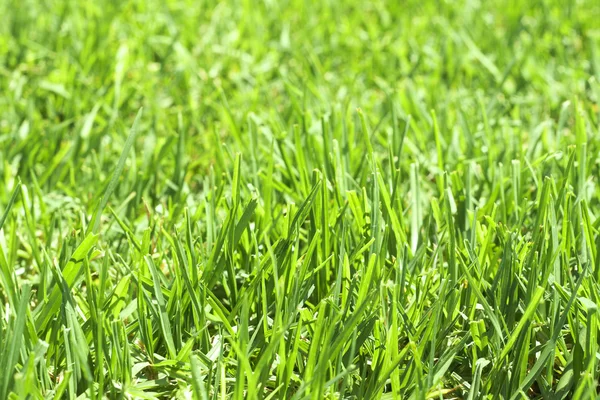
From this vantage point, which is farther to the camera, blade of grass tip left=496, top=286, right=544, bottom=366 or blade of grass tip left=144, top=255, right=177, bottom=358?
blade of grass tip left=144, top=255, right=177, bottom=358

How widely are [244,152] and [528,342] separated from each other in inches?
44.1

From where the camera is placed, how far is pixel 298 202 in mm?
2080

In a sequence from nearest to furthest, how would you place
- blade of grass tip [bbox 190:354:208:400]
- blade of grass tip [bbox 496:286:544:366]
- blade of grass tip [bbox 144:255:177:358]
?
blade of grass tip [bbox 190:354:208:400] → blade of grass tip [bbox 496:286:544:366] → blade of grass tip [bbox 144:255:177:358]

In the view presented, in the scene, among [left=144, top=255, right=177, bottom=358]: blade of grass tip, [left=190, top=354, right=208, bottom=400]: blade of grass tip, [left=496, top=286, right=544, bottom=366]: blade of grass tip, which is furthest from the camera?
[left=144, top=255, right=177, bottom=358]: blade of grass tip

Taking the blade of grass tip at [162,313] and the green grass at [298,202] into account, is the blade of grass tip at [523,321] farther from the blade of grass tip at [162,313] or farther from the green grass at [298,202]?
the blade of grass tip at [162,313]

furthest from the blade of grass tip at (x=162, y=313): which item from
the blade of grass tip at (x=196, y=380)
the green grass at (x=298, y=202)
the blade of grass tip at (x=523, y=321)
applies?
the blade of grass tip at (x=523, y=321)

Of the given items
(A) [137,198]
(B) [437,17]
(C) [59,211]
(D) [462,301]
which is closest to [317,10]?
(B) [437,17]

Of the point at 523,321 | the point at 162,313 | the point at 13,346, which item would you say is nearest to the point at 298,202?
the point at 162,313

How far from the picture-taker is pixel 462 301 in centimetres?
166

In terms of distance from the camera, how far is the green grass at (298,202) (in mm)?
1464

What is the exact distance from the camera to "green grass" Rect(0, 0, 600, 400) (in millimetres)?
1464

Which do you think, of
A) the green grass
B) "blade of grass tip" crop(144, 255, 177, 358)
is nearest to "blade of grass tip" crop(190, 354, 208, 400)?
the green grass

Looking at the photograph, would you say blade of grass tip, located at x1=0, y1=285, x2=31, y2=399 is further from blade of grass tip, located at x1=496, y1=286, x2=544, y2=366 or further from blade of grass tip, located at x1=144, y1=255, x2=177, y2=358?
blade of grass tip, located at x1=496, y1=286, x2=544, y2=366

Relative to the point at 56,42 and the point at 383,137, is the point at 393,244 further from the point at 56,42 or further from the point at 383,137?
the point at 56,42
